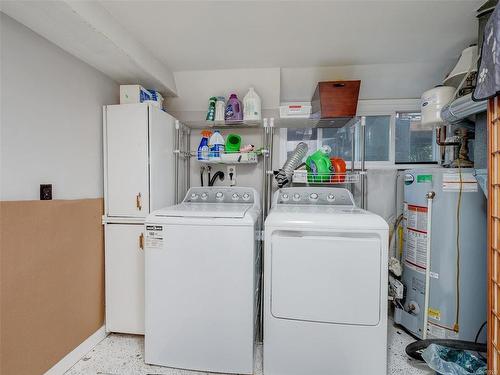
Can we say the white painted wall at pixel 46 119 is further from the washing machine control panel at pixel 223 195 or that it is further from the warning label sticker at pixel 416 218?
the warning label sticker at pixel 416 218

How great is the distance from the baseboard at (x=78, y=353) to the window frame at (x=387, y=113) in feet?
7.41

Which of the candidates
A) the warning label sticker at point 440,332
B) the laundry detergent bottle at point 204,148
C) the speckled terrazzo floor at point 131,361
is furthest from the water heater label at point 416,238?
the laundry detergent bottle at point 204,148

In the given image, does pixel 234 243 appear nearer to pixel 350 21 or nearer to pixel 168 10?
pixel 168 10

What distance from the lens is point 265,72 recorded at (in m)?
2.39

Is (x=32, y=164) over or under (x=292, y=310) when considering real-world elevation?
A: over

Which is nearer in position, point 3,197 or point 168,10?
point 3,197

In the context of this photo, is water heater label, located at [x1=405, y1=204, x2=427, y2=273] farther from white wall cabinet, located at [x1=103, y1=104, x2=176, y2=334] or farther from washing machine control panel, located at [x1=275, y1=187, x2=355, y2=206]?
white wall cabinet, located at [x1=103, y1=104, x2=176, y2=334]

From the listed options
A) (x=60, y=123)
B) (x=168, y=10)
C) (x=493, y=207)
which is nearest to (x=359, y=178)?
(x=493, y=207)

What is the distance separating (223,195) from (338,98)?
135cm

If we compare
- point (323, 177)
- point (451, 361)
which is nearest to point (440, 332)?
point (451, 361)

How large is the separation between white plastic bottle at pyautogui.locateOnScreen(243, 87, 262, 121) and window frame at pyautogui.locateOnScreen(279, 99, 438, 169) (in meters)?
0.46

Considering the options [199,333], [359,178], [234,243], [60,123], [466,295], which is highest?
[60,123]

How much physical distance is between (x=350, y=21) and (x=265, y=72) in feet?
2.93

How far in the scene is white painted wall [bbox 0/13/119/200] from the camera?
1355mm
